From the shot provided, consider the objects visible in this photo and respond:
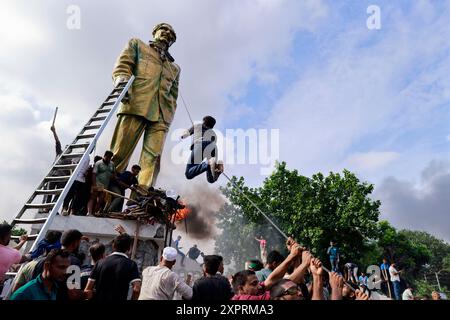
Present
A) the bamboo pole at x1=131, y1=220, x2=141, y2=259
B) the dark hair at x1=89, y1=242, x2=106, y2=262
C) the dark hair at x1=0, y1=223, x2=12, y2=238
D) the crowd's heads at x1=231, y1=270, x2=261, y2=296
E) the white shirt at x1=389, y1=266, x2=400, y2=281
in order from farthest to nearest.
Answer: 1. the white shirt at x1=389, y1=266, x2=400, y2=281
2. the bamboo pole at x1=131, y1=220, x2=141, y2=259
3. the dark hair at x1=89, y1=242, x2=106, y2=262
4. the dark hair at x1=0, y1=223, x2=12, y2=238
5. the crowd's heads at x1=231, y1=270, x2=261, y2=296

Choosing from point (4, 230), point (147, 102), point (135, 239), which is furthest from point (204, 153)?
point (4, 230)

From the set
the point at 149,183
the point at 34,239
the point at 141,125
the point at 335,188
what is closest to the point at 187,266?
the point at 149,183

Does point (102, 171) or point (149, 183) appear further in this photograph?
point (149, 183)

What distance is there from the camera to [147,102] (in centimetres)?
892

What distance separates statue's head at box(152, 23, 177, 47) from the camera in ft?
32.0

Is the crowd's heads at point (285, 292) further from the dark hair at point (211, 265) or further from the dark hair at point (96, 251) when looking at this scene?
the dark hair at point (96, 251)

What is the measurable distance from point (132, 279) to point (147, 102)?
21.0 feet

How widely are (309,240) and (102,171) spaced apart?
61.6ft

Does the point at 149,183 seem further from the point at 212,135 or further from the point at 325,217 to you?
the point at 325,217

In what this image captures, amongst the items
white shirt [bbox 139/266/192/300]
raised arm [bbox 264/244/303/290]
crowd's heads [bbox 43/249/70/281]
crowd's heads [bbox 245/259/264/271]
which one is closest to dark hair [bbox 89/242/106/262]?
white shirt [bbox 139/266/192/300]

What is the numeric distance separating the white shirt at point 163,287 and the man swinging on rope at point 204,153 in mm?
3474

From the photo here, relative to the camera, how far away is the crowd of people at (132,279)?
2545 millimetres

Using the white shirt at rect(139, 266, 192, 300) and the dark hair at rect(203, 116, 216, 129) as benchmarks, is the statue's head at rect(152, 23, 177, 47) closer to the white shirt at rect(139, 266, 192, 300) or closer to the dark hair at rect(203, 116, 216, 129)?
the dark hair at rect(203, 116, 216, 129)
